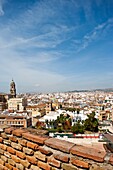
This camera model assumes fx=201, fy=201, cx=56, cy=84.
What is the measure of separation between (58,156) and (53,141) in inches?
8.1

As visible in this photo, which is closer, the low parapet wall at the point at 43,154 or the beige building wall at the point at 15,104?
the low parapet wall at the point at 43,154

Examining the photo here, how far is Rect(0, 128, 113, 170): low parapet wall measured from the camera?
2.07 meters

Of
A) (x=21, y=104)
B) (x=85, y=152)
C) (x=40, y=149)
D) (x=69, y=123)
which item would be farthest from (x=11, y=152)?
(x=21, y=104)

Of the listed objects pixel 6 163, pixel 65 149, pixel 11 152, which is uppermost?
pixel 65 149

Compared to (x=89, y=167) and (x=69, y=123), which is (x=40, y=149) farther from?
(x=69, y=123)

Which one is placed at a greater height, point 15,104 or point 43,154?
point 43,154

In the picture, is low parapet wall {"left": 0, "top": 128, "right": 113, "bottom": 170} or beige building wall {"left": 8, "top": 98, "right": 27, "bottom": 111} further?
beige building wall {"left": 8, "top": 98, "right": 27, "bottom": 111}

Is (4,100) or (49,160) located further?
(4,100)

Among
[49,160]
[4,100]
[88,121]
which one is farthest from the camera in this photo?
[4,100]

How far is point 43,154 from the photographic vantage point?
8.43ft

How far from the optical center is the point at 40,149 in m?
2.59

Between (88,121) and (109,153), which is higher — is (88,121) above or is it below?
below

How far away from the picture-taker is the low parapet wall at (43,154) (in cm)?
207

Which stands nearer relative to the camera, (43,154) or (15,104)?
(43,154)
